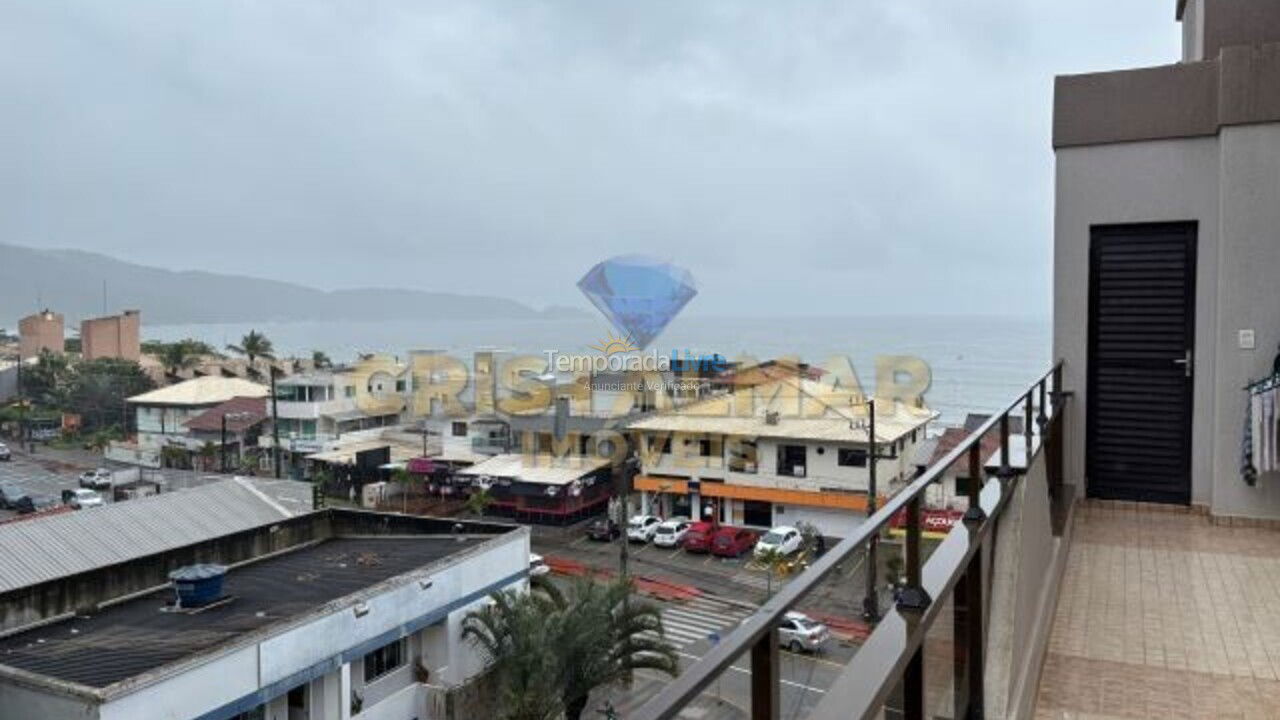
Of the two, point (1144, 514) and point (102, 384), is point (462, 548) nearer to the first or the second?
point (1144, 514)

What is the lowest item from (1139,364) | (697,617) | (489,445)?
(697,617)

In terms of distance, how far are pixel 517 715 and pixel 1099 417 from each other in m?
7.48

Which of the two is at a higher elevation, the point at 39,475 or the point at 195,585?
the point at 195,585

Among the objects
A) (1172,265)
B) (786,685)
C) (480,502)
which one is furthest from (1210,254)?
(480,502)

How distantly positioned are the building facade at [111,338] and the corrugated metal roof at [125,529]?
45.9m

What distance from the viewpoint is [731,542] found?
1998 centimetres

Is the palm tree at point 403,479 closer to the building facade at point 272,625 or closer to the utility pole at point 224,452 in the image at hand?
the utility pole at point 224,452

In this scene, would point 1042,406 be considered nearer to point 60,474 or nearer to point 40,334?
point 60,474

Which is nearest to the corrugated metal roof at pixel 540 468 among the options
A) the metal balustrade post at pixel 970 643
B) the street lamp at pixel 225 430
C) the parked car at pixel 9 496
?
the street lamp at pixel 225 430

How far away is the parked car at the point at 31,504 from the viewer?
23812 mm

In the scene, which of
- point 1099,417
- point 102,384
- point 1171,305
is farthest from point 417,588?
point 102,384

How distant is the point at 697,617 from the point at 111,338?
172 feet

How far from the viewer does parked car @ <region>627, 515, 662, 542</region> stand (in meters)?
21.2

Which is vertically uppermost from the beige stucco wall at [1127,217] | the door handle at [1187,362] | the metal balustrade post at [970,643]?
the beige stucco wall at [1127,217]
